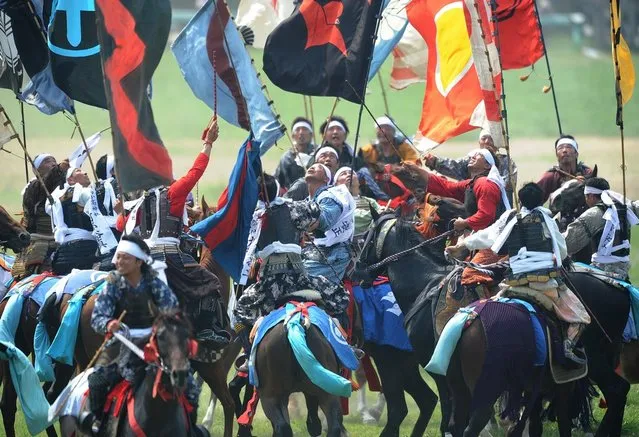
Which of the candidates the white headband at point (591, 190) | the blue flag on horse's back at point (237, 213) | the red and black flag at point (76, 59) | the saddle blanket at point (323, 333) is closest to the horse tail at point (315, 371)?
the saddle blanket at point (323, 333)

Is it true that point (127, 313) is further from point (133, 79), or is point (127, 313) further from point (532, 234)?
point (532, 234)

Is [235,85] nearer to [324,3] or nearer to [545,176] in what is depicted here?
[324,3]

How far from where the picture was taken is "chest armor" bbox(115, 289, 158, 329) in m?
10.9

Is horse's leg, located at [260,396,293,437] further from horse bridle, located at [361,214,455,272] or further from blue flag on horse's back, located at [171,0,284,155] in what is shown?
blue flag on horse's back, located at [171,0,284,155]

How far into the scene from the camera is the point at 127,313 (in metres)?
11.0

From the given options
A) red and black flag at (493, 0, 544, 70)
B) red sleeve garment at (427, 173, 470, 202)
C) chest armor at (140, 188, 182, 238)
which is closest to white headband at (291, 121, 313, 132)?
red and black flag at (493, 0, 544, 70)

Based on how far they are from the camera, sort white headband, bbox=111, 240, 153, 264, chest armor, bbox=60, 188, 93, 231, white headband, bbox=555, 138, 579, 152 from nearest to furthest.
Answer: white headband, bbox=111, 240, 153, 264
chest armor, bbox=60, 188, 93, 231
white headband, bbox=555, 138, 579, 152

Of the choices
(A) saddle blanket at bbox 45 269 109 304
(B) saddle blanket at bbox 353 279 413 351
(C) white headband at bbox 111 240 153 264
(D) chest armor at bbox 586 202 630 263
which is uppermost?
(C) white headband at bbox 111 240 153 264

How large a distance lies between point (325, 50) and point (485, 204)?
2.65m

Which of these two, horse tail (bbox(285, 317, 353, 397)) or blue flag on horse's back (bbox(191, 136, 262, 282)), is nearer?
horse tail (bbox(285, 317, 353, 397))

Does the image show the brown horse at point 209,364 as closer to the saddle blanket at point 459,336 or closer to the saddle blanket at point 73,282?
the saddle blanket at point 73,282

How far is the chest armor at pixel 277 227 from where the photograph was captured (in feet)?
44.8

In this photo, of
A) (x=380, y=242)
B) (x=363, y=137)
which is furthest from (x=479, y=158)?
(x=363, y=137)

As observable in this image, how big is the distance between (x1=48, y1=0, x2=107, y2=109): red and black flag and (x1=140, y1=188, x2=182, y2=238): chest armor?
4.61ft
